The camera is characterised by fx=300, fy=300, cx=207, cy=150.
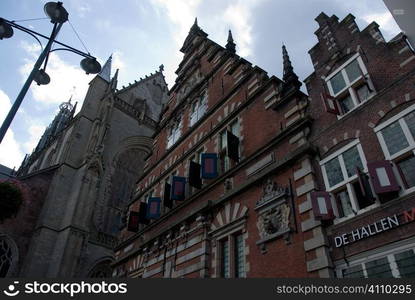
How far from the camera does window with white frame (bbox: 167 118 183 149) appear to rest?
1702 centimetres

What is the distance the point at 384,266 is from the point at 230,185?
221 inches

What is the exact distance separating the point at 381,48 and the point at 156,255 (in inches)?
427

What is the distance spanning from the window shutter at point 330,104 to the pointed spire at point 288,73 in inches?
79.0

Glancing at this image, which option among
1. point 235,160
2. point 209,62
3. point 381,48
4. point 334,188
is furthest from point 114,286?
point 209,62

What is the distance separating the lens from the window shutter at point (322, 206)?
6.71 metres

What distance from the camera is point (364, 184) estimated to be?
6.29 metres

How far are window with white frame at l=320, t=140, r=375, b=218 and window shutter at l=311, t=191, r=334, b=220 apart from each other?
7.5 inches

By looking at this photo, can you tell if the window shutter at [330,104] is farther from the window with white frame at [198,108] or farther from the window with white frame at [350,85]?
the window with white frame at [198,108]

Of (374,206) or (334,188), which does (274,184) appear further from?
(374,206)

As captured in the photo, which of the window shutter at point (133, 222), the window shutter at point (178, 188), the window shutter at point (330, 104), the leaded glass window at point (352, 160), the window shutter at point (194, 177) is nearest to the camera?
the leaded glass window at point (352, 160)

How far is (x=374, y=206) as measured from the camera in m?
6.11

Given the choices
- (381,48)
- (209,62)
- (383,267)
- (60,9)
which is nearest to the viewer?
(383,267)

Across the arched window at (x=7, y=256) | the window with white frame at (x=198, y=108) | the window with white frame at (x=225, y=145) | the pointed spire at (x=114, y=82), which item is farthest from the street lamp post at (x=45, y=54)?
the pointed spire at (x=114, y=82)

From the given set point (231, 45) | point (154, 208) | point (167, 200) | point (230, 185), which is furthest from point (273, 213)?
point (231, 45)
